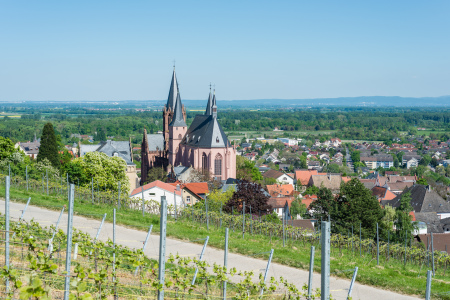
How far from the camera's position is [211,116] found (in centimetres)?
6119

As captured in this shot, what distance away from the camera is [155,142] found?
70.0 m

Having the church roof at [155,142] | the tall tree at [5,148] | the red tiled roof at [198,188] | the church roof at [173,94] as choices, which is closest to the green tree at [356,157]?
the church roof at [155,142]

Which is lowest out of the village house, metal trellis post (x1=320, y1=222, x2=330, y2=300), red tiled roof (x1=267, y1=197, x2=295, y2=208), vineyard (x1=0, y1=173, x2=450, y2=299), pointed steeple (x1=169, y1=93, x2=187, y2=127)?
the village house

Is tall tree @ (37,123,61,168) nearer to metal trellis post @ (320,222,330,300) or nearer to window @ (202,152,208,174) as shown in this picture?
window @ (202,152,208,174)

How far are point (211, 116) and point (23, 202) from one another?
4148 cm

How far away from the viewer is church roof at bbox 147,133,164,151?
69375 millimetres

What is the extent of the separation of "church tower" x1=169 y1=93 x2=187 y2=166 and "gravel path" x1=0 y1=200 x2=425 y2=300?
45149mm

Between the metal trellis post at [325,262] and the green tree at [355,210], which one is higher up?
the metal trellis post at [325,262]

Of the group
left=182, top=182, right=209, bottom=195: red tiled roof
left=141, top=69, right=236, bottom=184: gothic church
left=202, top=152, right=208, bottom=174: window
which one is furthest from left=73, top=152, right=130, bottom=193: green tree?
left=202, top=152, right=208, bottom=174: window

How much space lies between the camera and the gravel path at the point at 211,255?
1225 cm

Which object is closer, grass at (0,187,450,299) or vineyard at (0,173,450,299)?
grass at (0,187,450,299)

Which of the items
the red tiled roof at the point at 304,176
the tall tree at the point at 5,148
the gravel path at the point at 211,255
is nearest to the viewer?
the gravel path at the point at 211,255

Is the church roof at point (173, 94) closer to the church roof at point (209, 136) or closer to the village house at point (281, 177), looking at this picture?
the church roof at point (209, 136)

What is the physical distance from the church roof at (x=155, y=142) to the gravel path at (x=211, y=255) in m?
50.1
